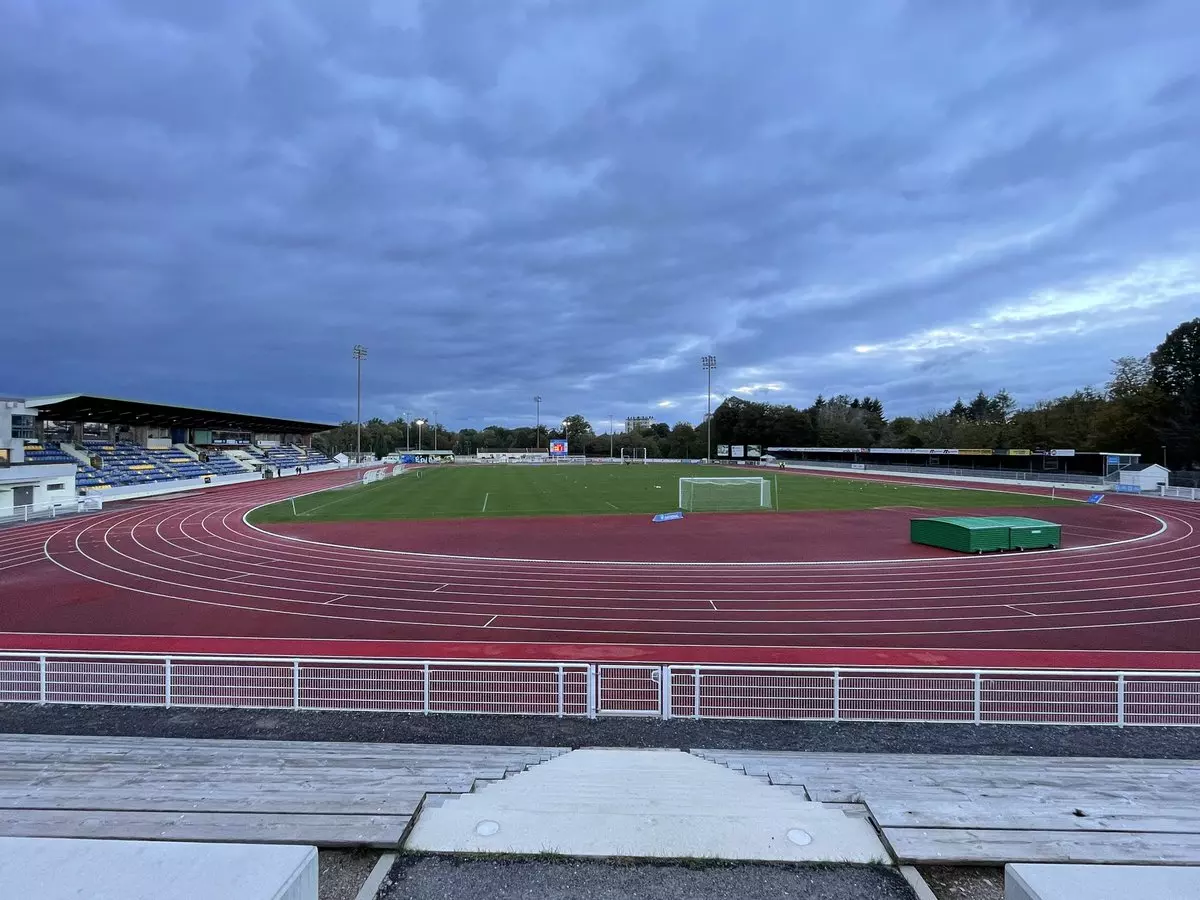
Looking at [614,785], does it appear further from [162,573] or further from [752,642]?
[162,573]

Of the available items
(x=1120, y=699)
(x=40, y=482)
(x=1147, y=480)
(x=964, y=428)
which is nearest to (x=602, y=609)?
(x=1120, y=699)

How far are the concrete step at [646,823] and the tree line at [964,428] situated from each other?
72.6m

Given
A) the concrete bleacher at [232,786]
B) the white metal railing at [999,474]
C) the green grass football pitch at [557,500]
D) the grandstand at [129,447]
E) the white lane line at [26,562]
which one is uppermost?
the grandstand at [129,447]

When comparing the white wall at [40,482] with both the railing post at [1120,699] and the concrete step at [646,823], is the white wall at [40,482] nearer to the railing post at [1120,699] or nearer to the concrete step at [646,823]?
the concrete step at [646,823]

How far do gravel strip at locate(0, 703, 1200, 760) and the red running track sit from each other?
282cm

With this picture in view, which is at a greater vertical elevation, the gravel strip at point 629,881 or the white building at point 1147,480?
the white building at point 1147,480

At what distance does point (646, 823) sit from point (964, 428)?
4110 inches

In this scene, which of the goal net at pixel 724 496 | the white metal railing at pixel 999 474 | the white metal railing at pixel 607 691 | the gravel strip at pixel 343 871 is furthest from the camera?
the white metal railing at pixel 999 474

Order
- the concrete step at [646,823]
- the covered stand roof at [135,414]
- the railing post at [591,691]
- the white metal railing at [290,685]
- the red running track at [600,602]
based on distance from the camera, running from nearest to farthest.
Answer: the concrete step at [646,823] < the railing post at [591,691] < the white metal railing at [290,685] < the red running track at [600,602] < the covered stand roof at [135,414]

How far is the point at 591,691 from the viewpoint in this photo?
8.46 m

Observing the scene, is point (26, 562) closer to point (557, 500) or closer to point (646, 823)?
point (646, 823)

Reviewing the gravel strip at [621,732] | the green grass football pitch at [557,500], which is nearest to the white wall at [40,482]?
the green grass football pitch at [557,500]

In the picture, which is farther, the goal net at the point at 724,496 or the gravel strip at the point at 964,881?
the goal net at the point at 724,496

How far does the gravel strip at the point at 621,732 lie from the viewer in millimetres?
7719
